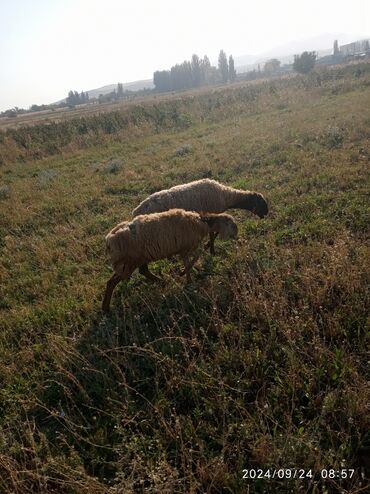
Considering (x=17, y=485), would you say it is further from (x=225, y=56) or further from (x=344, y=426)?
(x=225, y=56)

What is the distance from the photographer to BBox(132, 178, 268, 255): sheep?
23.3 feet

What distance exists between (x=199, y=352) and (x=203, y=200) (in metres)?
4.17

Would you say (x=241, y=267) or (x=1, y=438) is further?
(x=241, y=267)

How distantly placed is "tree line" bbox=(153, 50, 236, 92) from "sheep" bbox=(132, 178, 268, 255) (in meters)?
132

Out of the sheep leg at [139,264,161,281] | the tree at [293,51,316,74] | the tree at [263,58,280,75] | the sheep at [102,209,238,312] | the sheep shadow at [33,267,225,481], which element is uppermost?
the tree at [263,58,280,75]

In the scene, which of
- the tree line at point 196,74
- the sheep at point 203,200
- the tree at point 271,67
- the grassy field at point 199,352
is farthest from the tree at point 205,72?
the sheep at point 203,200

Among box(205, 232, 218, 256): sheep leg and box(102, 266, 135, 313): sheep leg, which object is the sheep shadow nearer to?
box(102, 266, 135, 313): sheep leg

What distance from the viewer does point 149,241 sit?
17.9 feet

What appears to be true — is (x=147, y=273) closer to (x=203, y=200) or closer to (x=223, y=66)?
(x=203, y=200)

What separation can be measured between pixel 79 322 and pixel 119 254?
1.21 metres

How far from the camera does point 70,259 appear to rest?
761 centimetres

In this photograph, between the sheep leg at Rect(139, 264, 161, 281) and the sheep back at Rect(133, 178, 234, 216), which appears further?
the sheep back at Rect(133, 178, 234, 216)

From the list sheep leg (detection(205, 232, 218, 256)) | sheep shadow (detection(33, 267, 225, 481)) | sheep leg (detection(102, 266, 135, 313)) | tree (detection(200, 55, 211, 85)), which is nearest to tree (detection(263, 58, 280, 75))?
tree (detection(200, 55, 211, 85))

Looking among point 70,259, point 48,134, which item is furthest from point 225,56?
point 70,259
